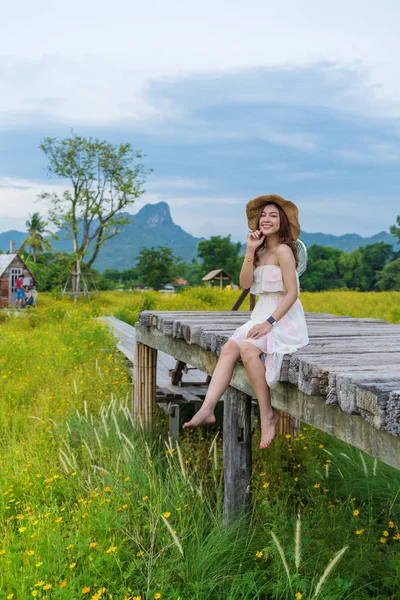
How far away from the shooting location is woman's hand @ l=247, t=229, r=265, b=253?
3.94 meters

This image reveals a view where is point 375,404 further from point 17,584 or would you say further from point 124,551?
point 17,584

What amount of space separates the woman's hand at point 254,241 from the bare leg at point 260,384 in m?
0.68

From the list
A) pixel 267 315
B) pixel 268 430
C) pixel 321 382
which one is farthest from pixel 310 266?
pixel 321 382

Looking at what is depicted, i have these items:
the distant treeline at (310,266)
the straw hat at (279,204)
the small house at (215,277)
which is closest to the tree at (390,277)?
the distant treeline at (310,266)

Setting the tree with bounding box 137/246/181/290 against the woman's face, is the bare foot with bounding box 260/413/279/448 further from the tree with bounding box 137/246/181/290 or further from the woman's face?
the tree with bounding box 137/246/181/290

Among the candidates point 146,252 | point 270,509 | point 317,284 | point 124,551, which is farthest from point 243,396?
point 317,284

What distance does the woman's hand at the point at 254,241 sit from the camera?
3.94 meters

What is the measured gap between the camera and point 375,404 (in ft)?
7.88

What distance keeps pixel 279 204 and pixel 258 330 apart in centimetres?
91

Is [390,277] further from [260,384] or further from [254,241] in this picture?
[260,384]

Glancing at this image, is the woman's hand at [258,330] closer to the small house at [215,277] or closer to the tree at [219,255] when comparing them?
the small house at [215,277]

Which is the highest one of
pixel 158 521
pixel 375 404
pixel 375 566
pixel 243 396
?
pixel 375 404

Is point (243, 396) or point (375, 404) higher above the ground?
point (375, 404)

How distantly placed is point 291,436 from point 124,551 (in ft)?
8.62
